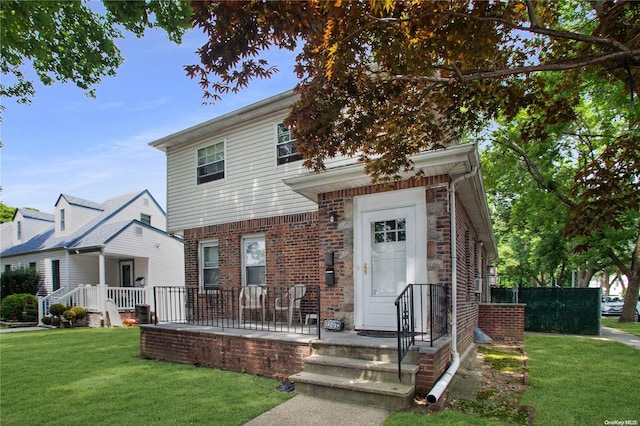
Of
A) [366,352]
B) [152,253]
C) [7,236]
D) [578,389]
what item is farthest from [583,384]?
[7,236]

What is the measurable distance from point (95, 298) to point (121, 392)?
1108 centimetres

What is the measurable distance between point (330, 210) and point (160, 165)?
7.97m

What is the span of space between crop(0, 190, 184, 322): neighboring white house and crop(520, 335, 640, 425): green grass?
14559mm

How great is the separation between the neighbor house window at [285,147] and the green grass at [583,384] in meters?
6.55

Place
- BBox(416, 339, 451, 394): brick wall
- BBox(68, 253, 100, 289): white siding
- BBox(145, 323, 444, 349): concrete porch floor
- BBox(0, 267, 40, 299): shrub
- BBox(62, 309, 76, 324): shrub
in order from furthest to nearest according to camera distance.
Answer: BBox(0, 267, 40, 299): shrub, BBox(68, 253, 100, 289): white siding, BBox(62, 309, 76, 324): shrub, BBox(145, 323, 444, 349): concrete porch floor, BBox(416, 339, 451, 394): brick wall

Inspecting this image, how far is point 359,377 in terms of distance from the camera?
4977 mm

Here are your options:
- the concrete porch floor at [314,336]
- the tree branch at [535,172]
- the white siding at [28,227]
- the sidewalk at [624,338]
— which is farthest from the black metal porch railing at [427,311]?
the white siding at [28,227]

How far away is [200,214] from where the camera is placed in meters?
11.1

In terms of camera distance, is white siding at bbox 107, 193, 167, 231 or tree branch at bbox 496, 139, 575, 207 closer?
tree branch at bbox 496, 139, 575, 207

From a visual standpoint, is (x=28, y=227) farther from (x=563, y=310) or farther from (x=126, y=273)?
(x=563, y=310)

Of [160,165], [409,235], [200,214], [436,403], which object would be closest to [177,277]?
[160,165]

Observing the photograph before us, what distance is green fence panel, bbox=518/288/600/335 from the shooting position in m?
12.6

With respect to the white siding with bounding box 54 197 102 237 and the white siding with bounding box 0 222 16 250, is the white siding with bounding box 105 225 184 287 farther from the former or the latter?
the white siding with bounding box 0 222 16 250

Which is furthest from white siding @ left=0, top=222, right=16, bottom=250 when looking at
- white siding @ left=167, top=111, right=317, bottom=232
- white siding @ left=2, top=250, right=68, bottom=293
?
white siding @ left=167, top=111, right=317, bottom=232
